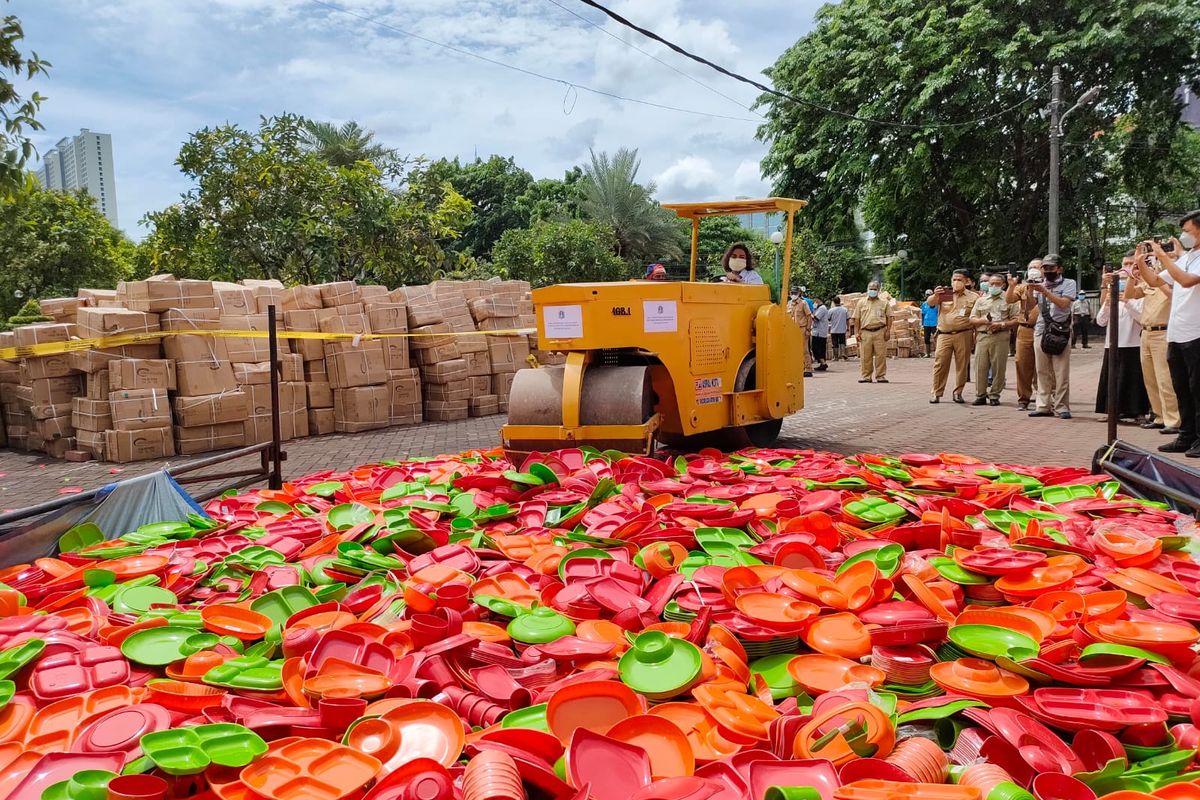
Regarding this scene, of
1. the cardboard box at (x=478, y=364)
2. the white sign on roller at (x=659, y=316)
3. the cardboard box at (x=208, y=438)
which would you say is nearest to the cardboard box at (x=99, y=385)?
the cardboard box at (x=208, y=438)

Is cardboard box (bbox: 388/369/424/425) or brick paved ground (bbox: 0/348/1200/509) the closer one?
brick paved ground (bbox: 0/348/1200/509)

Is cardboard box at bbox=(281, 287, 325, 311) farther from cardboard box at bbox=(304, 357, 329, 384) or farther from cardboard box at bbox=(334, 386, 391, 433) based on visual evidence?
cardboard box at bbox=(334, 386, 391, 433)

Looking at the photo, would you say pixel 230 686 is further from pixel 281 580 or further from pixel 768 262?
pixel 768 262

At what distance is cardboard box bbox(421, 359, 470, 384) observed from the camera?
11.3m

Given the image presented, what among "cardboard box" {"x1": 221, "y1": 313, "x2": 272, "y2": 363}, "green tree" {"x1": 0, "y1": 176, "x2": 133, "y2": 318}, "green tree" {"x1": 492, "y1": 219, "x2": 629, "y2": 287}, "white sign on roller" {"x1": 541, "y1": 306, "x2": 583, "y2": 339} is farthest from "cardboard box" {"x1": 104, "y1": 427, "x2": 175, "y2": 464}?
"green tree" {"x1": 492, "y1": 219, "x2": 629, "y2": 287}

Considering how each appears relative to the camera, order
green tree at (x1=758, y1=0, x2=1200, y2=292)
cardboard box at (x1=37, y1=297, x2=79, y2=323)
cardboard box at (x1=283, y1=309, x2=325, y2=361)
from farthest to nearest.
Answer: green tree at (x1=758, y1=0, x2=1200, y2=292), cardboard box at (x1=283, y1=309, x2=325, y2=361), cardboard box at (x1=37, y1=297, x2=79, y2=323)

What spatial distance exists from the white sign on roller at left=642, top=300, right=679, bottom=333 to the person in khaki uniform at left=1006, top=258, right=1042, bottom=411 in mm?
6266

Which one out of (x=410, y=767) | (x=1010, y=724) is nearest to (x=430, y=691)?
(x=410, y=767)

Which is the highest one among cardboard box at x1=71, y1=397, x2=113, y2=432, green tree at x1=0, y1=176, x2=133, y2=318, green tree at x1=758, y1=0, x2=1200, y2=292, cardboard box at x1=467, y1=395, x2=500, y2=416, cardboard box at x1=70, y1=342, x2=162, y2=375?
green tree at x1=758, y1=0, x2=1200, y2=292

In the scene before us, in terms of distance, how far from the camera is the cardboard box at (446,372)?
1134cm

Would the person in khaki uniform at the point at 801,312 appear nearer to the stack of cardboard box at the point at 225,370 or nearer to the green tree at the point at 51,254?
the stack of cardboard box at the point at 225,370

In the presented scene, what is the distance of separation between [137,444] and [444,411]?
13.1 feet

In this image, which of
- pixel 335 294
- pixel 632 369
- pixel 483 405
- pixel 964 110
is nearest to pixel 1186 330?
pixel 632 369

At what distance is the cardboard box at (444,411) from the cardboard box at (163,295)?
337cm
